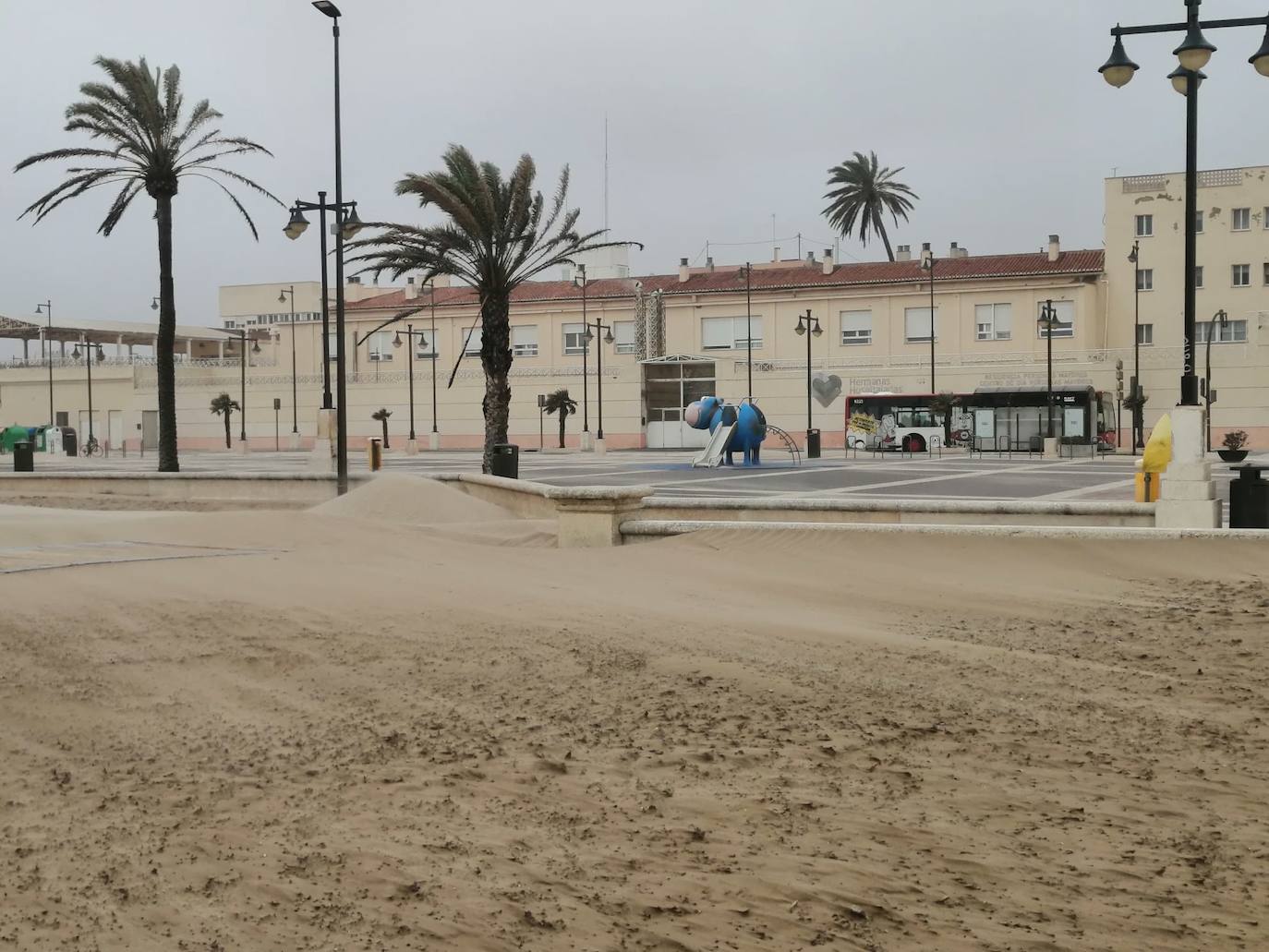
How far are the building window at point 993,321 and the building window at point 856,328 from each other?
547cm

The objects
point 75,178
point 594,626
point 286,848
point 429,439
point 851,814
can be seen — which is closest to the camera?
point 286,848

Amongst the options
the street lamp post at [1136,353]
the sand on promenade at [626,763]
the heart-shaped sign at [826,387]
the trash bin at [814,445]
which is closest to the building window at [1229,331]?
the street lamp post at [1136,353]

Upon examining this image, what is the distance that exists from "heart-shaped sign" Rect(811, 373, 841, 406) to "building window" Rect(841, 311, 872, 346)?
4.51 meters

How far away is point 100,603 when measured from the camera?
31.0 feet

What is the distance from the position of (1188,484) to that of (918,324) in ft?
173

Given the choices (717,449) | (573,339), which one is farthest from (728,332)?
(717,449)

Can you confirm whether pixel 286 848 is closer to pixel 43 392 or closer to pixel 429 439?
pixel 429 439

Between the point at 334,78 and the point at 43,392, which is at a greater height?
the point at 334,78

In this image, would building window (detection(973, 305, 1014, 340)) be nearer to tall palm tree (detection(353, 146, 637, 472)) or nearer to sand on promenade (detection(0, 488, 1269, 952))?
tall palm tree (detection(353, 146, 637, 472))

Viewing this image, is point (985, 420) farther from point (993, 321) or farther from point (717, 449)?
point (993, 321)

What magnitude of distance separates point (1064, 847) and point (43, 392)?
86338mm

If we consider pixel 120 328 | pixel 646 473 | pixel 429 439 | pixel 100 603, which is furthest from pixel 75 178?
pixel 120 328

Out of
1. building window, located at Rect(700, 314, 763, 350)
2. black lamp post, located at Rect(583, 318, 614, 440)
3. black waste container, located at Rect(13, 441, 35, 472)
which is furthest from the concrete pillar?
building window, located at Rect(700, 314, 763, 350)

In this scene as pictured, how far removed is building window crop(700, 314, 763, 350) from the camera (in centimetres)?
6762
